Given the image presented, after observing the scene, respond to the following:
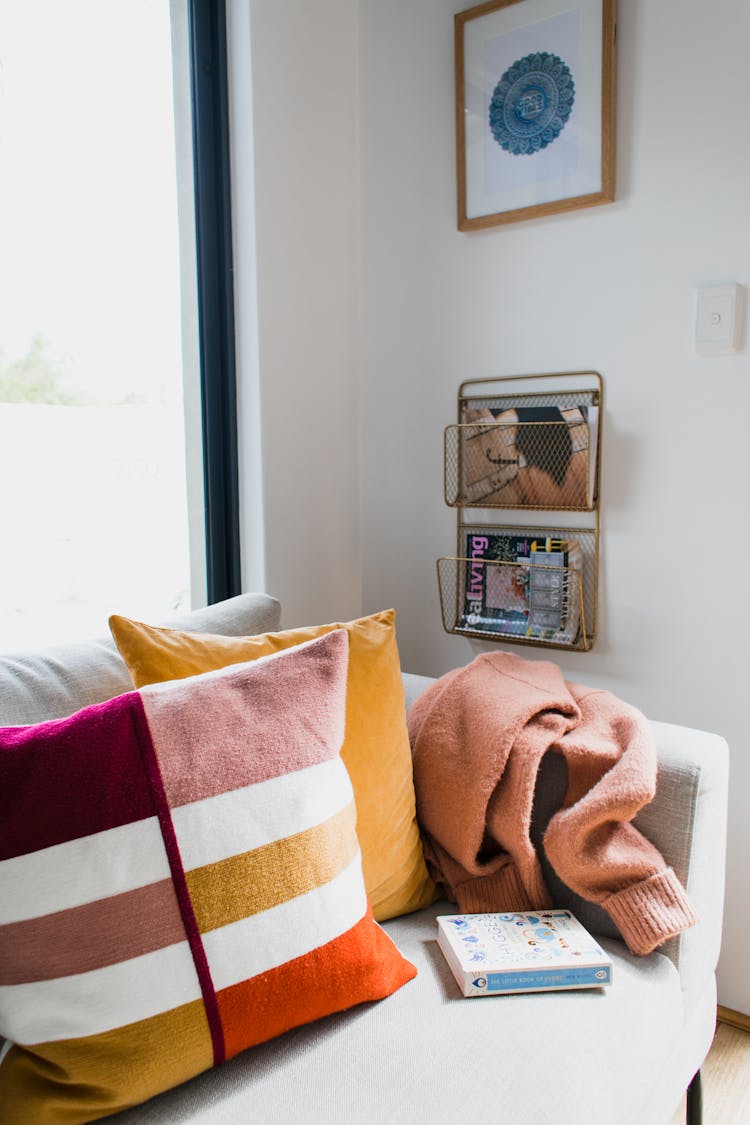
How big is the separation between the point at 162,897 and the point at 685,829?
0.68m

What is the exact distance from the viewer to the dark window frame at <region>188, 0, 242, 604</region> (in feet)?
5.63

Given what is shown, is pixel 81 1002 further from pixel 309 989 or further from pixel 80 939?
pixel 309 989

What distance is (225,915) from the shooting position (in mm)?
807

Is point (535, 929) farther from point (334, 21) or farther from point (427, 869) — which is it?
point (334, 21)

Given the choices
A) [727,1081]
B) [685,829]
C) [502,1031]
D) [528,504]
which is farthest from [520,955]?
[528,504]

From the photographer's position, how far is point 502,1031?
2.91ft

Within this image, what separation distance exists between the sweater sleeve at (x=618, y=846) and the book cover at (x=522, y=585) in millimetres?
566

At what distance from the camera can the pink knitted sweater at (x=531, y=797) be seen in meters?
1.04

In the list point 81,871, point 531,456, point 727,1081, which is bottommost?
point 727,1081

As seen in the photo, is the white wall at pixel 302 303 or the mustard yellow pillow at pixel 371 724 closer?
the mustard yellow pillow at pixel 371 724

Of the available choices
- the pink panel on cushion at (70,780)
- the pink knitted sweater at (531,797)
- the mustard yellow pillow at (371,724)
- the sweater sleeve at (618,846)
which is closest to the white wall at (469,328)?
the pink knitted sweater at (531,797)

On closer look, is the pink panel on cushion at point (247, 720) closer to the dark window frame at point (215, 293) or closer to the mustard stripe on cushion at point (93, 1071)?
the mustard stripe on cushion at point (93, 1071)

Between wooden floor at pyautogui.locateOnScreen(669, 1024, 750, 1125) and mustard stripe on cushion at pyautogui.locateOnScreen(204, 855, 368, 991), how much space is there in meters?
0.88

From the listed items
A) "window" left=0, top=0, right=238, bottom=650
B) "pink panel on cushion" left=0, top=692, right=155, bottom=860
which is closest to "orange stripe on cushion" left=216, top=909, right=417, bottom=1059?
"pink panel on cushion" left=0, top=692, right=155, bottom=860
